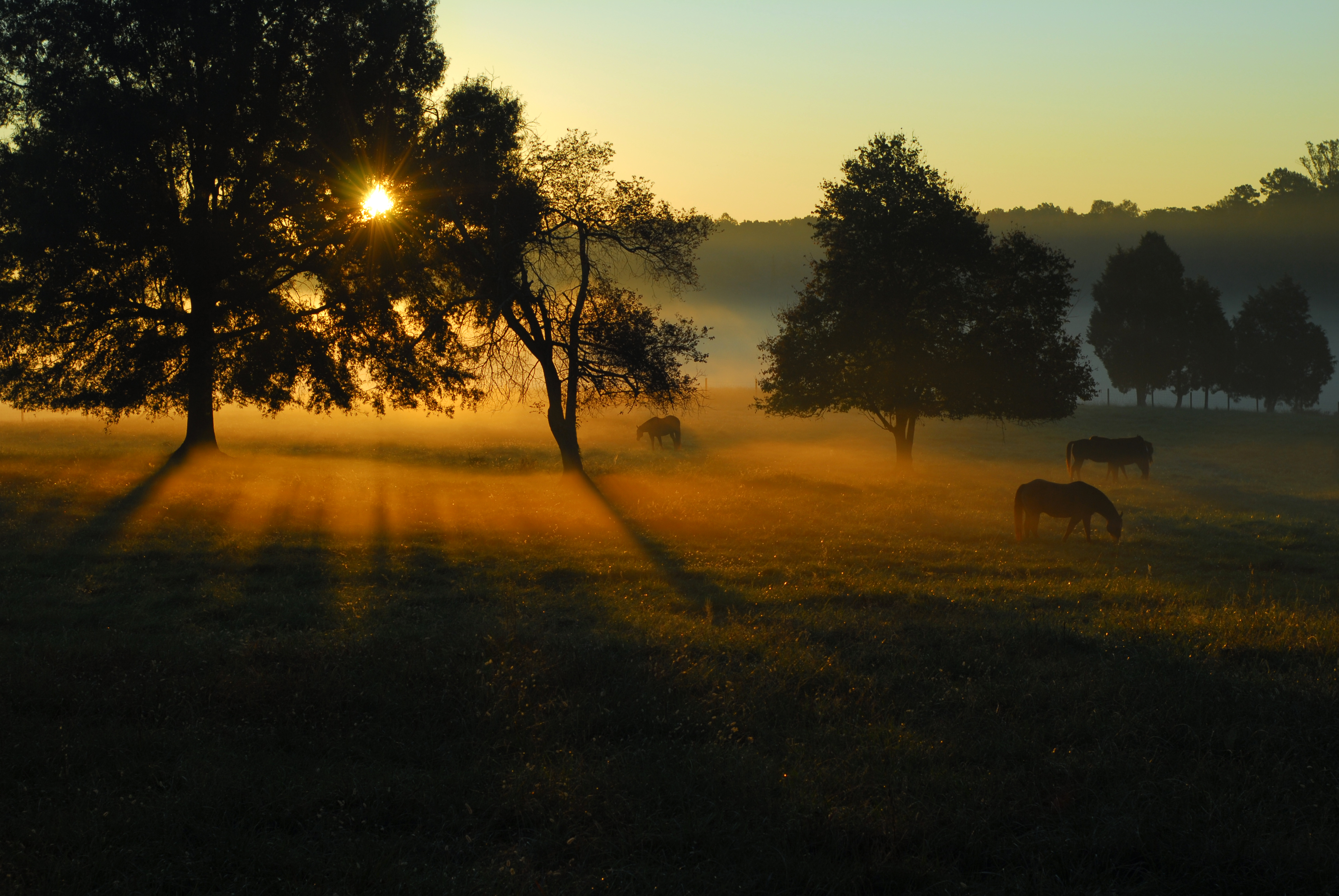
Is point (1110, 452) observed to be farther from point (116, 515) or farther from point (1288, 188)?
point (1288, 188)

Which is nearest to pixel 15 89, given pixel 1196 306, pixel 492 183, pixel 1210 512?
pixel 492 183

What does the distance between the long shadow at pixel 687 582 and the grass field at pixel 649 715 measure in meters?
0.12

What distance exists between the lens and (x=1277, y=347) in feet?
253

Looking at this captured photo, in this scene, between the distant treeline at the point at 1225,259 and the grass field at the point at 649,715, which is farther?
the distant treeline at the point at 1225,259

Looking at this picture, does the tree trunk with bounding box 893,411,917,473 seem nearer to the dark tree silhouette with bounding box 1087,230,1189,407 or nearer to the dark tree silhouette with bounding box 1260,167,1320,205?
the dark tree silhouette with bounding box 1087,230,1189,407

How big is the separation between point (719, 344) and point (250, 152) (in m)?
141

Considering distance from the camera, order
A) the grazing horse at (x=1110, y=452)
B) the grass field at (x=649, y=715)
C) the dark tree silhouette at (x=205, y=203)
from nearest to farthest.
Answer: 1. the grass field at (x=649, y=715)
2. the dark tree silhouette at (x=205, y=203)
3. the grazing horse at (x=1110, y=452)

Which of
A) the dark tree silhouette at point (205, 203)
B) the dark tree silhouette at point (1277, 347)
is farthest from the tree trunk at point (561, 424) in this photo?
the dark tree silhouette at point (1277, 347)

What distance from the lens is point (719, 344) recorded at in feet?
537

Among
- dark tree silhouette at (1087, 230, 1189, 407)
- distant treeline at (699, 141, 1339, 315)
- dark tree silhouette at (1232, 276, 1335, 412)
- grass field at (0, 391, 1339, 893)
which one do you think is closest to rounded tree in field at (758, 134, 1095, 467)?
grass field at (0, 391, 1339, 893)

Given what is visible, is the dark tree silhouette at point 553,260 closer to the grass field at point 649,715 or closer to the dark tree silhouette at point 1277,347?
the grass field at point 649,715

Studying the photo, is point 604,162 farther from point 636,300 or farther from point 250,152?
point 250,152

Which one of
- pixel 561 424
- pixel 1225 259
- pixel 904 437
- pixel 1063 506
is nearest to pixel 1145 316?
pixel 904 437

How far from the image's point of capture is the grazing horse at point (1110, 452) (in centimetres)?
3572
